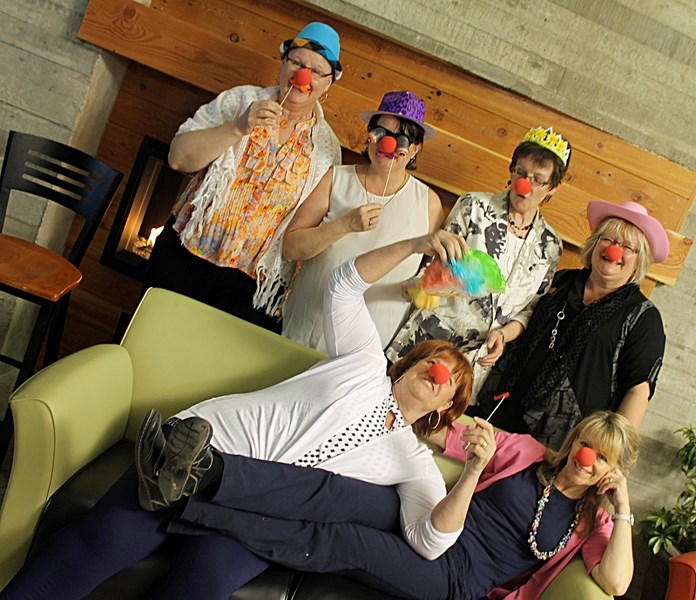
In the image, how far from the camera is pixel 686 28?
3.22 meters

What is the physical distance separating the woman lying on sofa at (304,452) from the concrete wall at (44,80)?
1.34 m

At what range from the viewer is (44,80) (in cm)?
303

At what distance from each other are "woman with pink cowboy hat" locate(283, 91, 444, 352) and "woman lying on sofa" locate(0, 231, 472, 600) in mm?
286

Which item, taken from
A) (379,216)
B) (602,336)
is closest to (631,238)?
(602,336)

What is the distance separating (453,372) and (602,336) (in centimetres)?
58

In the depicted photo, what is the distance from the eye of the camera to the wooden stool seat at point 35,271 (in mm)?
2479

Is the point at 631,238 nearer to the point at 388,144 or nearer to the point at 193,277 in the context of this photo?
the point at 388,144

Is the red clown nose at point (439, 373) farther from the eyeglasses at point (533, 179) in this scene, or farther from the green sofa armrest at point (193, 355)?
the eyeglasses at point (533, 179)

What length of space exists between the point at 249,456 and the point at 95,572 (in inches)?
18.6

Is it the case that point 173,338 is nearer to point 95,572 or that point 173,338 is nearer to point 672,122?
point 95,572

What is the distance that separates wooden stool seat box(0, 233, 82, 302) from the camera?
2.48 m

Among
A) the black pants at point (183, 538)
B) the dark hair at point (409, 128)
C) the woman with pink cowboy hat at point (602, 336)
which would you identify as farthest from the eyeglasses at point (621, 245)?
the black pants at point (183, 538)

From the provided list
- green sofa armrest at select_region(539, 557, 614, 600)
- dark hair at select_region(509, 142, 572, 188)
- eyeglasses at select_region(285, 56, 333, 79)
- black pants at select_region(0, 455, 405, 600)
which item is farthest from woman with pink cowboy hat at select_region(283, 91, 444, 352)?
green sofa armrest at select_region(539, 557, 614, 600)

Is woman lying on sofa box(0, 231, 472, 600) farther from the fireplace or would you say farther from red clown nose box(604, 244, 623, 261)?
the fireplace
